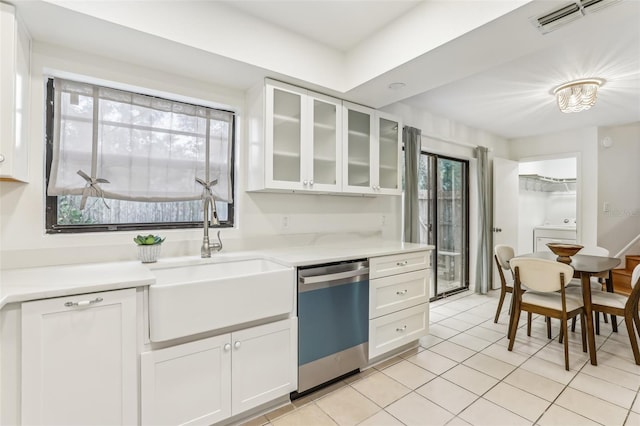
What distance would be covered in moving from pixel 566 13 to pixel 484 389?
2.31m

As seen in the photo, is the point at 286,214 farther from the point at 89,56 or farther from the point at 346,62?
the point at 89,56

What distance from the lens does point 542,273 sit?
8.51ft

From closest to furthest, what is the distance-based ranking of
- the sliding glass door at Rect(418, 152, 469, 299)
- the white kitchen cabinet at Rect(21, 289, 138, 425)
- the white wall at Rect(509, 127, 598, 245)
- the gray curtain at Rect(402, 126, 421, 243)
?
the white kitchen cabinet at Rect(21, 289, 138, 425) < the gray curtain at Rect(402, 126, 421, 243) < the sliding glass door at Rect(418, 152, 469, 299) < the white wall at Rect(509, 127, 598, 245)

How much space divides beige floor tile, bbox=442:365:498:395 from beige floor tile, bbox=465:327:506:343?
0.72 metres

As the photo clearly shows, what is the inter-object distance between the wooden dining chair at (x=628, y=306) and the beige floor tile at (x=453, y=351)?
113 centimetres

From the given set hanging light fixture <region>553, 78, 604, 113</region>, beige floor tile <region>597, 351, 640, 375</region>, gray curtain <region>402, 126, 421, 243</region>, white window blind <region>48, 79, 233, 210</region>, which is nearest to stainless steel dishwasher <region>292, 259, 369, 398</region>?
white window blind <region>48, 79, 233, 210</region>

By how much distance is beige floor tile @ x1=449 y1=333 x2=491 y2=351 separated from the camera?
2840 mm

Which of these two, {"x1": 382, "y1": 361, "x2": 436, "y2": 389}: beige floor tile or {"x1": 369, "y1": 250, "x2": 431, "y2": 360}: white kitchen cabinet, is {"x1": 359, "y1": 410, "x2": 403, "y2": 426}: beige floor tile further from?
{"x1": 369, "y1": 250, "x2": 431, "y2": 360}: white kitchen cabinet

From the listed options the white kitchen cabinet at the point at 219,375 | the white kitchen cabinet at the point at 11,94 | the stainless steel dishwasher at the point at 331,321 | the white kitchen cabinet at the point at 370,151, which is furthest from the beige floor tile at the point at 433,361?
the white kitchen cabinet at the point at 11,94

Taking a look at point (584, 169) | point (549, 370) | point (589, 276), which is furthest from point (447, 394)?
point (584, 169)

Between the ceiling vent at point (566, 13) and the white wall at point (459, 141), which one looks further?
the white wall at point (459, 141)

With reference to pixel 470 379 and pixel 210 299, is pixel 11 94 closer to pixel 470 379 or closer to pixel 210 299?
pixel 210 299

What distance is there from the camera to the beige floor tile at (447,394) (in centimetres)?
198

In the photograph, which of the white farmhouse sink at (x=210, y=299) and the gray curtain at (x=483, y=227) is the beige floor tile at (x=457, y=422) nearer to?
the white farmhouse sink at (x=210, y=299)
